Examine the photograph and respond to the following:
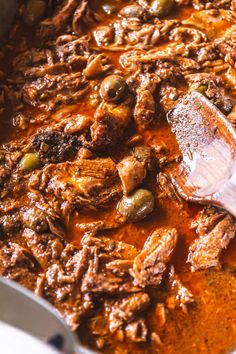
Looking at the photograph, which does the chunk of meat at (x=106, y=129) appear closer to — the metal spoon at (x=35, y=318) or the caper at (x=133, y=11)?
the caper at (x=133, y=11)

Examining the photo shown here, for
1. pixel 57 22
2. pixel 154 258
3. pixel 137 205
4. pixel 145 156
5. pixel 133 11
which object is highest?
pixel 133 11

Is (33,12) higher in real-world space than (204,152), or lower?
higher

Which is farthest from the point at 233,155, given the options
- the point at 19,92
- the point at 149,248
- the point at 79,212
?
the point at 19,92

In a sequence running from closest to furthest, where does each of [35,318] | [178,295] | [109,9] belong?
1. [35,318]
2. [178,295]
3. [109,9]

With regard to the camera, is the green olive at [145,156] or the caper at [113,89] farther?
the caper at [113,89]

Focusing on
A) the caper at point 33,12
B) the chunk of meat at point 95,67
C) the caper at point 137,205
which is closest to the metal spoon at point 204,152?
the caper at point 137,205

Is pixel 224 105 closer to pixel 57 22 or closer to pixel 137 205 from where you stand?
pixel 137 205

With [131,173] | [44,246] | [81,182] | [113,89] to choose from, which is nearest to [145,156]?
[131,173]
